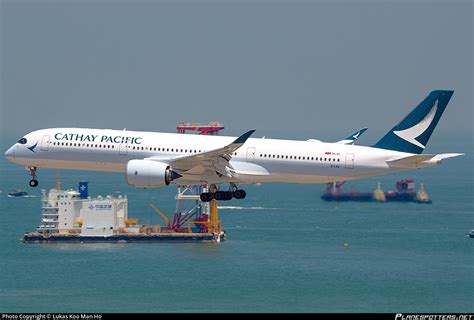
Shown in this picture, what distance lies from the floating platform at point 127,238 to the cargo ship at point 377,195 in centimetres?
2903

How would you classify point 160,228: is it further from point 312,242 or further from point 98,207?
point 312,242

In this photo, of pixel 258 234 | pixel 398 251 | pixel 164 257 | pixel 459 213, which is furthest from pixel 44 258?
pixel 459 213

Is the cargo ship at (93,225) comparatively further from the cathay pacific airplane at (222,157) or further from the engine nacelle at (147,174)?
the engine nacelle at (147,174)

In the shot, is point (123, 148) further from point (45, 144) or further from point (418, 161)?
point (418, 161)

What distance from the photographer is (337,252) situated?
139m

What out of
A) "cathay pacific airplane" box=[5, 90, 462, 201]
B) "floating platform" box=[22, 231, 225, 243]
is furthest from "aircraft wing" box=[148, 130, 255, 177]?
"floating platform" box=[22, 231, 225, 243]

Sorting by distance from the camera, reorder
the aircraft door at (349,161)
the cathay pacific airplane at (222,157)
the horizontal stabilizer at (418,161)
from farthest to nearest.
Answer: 1. the aircraft door at (349,161)
2. the cathay pacific airplane at (222,157)
3. the horizontal stabilizer at (418,161)

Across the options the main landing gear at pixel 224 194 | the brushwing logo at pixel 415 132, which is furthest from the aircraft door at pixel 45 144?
the brushwing logo at pixel 415 132

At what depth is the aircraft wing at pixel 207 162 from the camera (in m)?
70.3

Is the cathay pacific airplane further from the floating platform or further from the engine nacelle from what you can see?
the floating platform

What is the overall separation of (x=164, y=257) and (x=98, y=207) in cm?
1983

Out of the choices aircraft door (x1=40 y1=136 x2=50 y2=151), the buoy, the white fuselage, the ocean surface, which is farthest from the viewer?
the buoy

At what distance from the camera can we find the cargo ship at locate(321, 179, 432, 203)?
101938mm

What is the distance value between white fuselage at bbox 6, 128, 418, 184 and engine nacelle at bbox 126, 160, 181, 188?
4.46 ft
